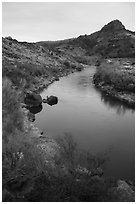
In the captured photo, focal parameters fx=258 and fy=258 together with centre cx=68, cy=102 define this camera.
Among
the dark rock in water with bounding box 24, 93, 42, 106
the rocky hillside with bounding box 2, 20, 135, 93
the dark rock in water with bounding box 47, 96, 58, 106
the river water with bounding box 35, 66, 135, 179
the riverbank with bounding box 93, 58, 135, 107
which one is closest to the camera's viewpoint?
the river water with bounding box 35, 66, 135, 179

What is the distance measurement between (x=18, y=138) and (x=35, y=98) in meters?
12.2

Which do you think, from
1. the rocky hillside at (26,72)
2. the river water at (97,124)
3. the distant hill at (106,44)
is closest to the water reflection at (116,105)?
the river water at (97,124)

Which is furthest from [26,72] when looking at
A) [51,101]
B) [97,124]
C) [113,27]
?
[113,27]

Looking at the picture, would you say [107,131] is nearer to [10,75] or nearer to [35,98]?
[35,98]

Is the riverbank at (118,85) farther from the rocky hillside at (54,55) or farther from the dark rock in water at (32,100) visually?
the dark rock in water at (32,100)

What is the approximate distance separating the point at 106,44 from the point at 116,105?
72.0 m

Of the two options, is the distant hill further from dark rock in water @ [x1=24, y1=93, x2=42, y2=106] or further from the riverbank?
dark rock in water @ [x1=24, y1=93, x2=42, y2=106]

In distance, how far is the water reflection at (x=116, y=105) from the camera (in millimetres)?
25681

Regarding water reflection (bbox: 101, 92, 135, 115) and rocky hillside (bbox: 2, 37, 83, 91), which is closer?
water reflection (bbox: 101, 92, 135, 115)

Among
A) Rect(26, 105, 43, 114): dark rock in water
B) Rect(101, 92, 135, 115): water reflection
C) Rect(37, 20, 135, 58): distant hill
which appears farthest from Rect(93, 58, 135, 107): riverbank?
Rect(37, 20, 135, 58): distant hill

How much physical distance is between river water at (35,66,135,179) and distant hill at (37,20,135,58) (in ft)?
154

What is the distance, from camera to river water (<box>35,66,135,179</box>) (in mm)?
15584

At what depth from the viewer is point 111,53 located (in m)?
80.8

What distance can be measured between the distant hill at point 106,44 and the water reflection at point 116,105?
146 ft
